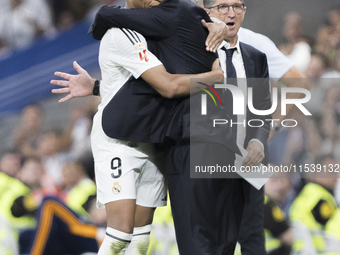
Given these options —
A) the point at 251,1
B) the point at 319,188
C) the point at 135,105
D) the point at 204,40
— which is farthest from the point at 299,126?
the point at 135,105

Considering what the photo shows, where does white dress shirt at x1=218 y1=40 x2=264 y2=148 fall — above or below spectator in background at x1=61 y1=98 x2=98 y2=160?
above

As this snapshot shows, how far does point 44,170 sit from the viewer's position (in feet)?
10.1

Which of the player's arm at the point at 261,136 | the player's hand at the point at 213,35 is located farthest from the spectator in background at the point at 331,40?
the player's hand at the point at 213,35

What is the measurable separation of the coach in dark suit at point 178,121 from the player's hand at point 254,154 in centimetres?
25

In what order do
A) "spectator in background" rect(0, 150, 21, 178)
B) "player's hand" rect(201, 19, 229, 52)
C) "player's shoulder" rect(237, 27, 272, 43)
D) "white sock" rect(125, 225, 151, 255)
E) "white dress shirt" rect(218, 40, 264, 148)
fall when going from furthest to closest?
1. "spectator in background" rect(0, 150, 21, 178)
2. "player's shoulder" rect(237, 27, 272, 43)
3. "white dress shirt" rect(218, 40, 264, 148)
4. "white sock" rect(125, 225, 151, 255)
5. "player's hand" rect(201, 19, 229, 52)

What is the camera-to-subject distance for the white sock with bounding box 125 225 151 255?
1663mm

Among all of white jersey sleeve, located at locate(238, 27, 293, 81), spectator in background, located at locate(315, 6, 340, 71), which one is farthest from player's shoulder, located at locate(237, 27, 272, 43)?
spectator in background, located at locate(315, 6, 340, 71)

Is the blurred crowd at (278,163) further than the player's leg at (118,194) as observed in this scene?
Yes

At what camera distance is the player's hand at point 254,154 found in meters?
1.78

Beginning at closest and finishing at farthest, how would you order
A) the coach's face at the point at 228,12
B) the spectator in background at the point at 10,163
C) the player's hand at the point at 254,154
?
the player's hand at the point at 254,154 → the coach's face at the point at 228,12 → the spectator in background at the point at 10,163

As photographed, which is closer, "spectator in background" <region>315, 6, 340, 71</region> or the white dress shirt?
the white dress shirt

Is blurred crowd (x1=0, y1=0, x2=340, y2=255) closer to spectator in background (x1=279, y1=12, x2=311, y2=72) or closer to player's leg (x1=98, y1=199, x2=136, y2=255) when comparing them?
spectator in background (x1=279, y1=12, x2=311, y2=72)

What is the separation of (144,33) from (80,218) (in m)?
1.90

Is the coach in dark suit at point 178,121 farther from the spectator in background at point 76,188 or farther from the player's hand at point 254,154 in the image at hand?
the spectator in background at point 76,188
